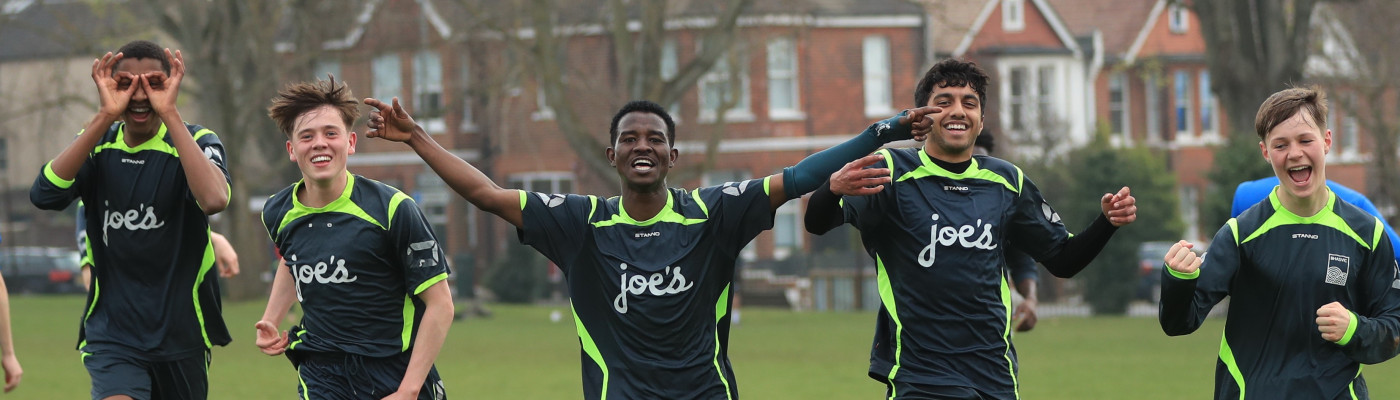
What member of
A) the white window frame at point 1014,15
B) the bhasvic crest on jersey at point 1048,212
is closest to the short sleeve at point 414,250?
the bhasvic crest on jersey at point 1048,212

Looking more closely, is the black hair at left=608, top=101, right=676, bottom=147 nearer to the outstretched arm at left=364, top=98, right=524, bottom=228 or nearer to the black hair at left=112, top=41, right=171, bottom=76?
the outstretched arm at left=364, top=98, right=524, bottom=228

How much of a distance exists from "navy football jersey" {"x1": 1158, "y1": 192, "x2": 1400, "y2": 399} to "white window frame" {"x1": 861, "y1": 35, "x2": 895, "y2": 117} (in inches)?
1411

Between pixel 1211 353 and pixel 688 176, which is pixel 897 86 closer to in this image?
pixel 688 176

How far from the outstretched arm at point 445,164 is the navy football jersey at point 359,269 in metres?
0.47

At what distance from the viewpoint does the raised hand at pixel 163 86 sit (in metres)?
6.74

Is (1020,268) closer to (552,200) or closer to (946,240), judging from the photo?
(946,240)

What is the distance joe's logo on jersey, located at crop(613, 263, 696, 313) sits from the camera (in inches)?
235

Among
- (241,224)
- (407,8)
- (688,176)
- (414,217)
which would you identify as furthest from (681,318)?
(407,8)

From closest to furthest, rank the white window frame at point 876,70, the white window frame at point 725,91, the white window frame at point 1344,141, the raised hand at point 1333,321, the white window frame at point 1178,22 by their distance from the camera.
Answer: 1. the raised hand at point 1333,321
2. the white window frame at point 725,91
3. the white window frame at point 876,70
4. the white window frame at point 1344,141
5. the white window frame at point 1178,22

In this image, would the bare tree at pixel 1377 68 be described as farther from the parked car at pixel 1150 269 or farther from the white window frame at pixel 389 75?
the white window frame at pixel 389 75

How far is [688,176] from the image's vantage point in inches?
1210

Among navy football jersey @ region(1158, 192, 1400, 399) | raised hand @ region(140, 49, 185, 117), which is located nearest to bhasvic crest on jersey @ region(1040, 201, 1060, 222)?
navy football jersey @ region(1158, 192, 1400, 399)

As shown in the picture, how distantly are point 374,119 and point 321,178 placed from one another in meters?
0.66

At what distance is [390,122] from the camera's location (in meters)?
5.95
